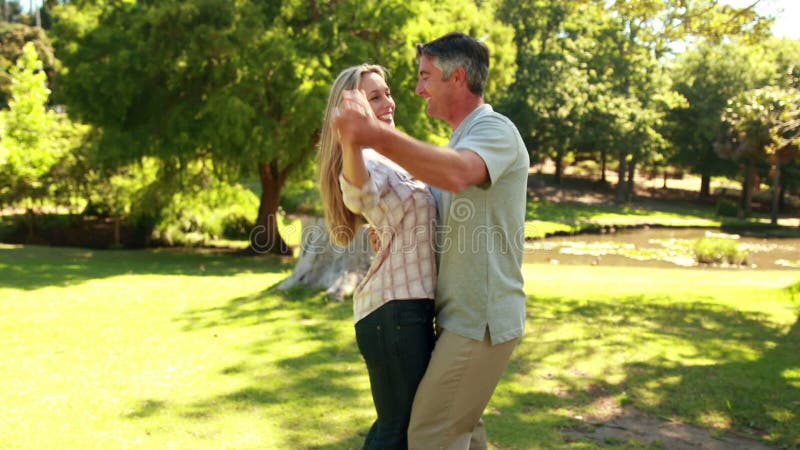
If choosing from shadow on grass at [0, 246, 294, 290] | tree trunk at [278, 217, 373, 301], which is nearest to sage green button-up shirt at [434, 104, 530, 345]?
tree trunk at [278, 217, 373, 301]

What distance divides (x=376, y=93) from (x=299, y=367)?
3.94 metres

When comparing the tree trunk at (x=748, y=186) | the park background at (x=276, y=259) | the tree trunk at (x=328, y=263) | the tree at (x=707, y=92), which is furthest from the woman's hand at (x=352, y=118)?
the tree at (x=707, y=92)

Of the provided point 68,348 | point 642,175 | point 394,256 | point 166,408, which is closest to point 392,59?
point 68,348

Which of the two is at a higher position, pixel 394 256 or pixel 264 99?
pixel 264 99

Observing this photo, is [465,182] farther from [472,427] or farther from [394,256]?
[472,427]

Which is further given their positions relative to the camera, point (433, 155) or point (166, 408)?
point (166, 408)

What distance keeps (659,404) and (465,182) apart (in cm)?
402

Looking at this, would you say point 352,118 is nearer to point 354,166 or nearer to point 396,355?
point 354,166

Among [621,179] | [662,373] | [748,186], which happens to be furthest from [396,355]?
[621,179]

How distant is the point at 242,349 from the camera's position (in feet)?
21.9

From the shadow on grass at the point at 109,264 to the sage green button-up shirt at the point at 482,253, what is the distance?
933 centimetres

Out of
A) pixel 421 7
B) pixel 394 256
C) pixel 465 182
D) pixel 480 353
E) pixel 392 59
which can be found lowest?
pixel 480 353

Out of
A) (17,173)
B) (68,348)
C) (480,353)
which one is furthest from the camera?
(17,173)

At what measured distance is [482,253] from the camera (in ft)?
8.63
